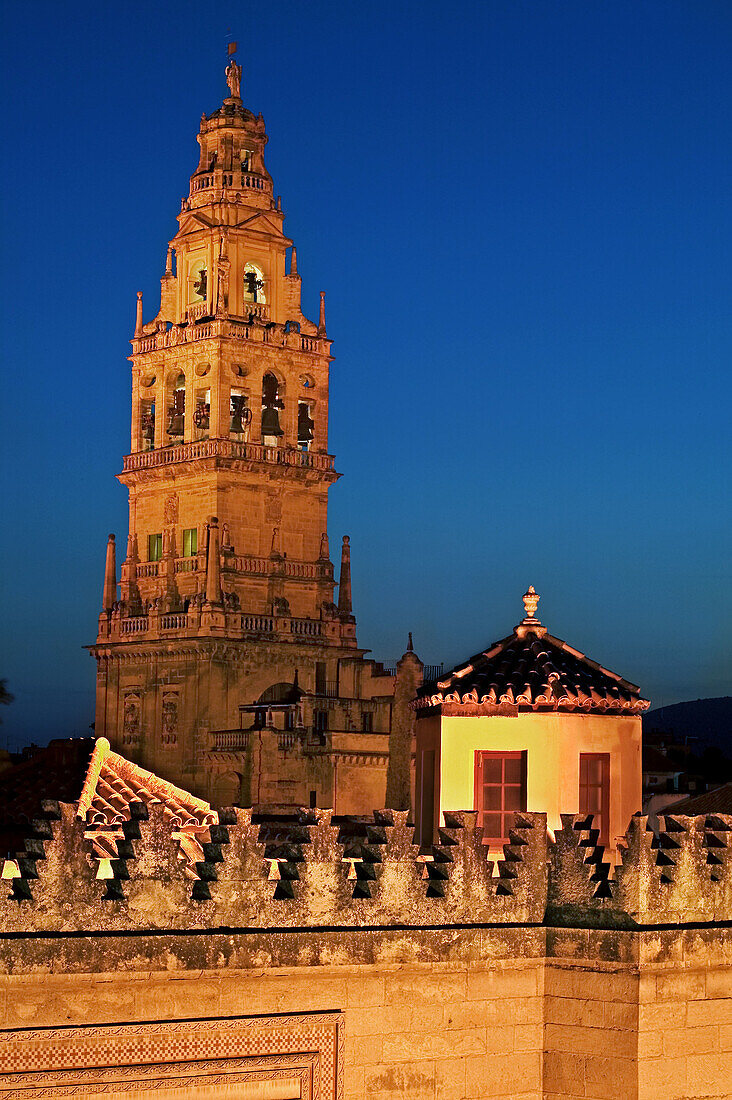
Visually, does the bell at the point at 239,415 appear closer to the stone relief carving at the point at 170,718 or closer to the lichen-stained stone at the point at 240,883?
the stone relief carving at the point at 170,718

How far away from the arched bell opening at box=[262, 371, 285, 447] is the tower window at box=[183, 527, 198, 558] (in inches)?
203

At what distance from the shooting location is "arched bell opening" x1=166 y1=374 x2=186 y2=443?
8988cm

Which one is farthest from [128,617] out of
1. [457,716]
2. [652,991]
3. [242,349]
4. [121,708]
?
[652,991]

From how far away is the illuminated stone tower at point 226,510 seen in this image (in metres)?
83.0

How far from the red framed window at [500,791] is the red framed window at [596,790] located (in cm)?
66

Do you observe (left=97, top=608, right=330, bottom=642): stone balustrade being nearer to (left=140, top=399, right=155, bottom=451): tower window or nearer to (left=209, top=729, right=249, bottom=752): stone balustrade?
(left=209, top=729, right=249, bottom=752): stone balustrade

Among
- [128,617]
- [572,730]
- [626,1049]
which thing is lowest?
[626,1049]

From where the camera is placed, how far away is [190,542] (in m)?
87.8

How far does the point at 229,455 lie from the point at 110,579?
821 cm

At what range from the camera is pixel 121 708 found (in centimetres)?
8669

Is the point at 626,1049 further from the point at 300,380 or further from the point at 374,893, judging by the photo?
the point at 300,380

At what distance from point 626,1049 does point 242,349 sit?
73147 mm

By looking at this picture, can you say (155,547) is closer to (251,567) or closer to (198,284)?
(251,567)

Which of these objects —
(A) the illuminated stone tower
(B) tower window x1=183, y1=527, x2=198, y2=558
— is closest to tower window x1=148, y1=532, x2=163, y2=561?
(A) the illuminated stone tower
